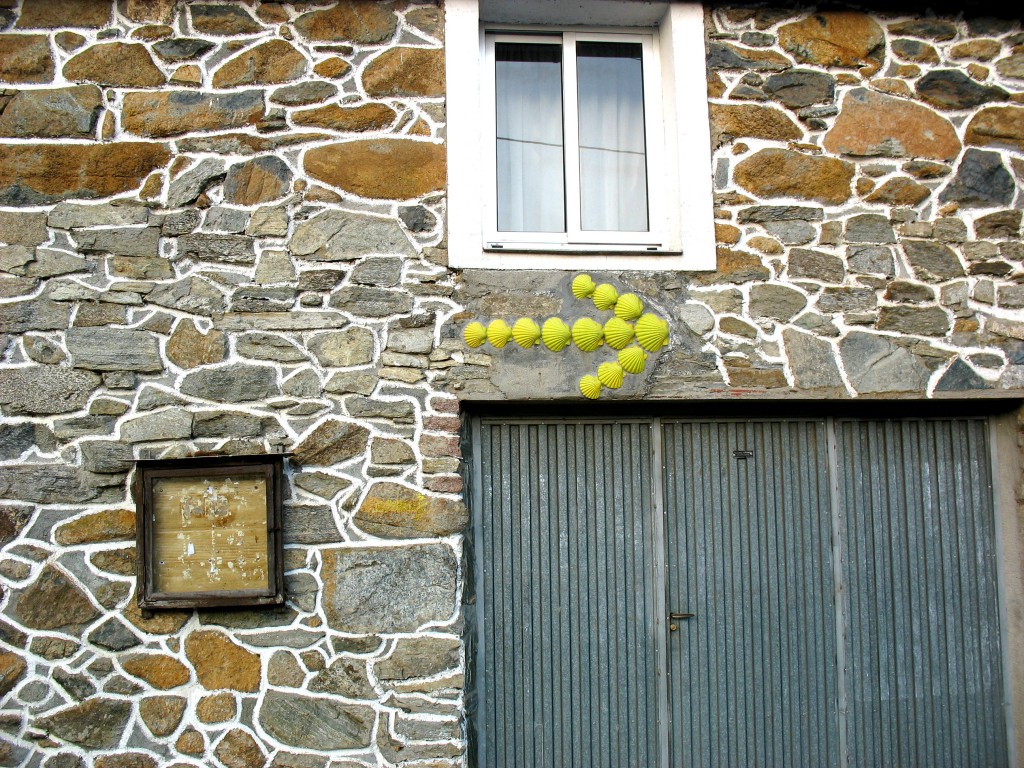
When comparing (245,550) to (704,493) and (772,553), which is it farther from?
(772,553)

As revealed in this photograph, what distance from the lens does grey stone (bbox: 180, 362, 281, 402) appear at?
438cm

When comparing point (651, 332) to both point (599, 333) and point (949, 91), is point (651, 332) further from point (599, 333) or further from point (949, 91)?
point (949, 91)

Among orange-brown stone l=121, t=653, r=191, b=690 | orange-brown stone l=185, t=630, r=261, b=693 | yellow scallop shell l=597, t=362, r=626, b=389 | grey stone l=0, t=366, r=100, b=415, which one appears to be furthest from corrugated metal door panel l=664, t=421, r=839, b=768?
grey stone l=0, t=366, r=100, b=415

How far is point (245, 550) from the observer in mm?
4254

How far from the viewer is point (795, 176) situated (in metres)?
4.73

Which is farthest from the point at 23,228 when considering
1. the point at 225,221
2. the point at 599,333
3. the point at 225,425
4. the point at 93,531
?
the point at 599,333

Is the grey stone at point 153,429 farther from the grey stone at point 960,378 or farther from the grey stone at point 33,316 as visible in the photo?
the grey stone at point 960,378

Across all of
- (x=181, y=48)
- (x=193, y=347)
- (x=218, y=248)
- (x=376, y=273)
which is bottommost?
(x=193, y=347)

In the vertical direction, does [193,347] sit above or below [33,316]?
below

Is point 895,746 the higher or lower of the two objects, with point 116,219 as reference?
lower

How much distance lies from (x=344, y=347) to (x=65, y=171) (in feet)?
5.52

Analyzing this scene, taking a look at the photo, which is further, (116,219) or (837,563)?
(837,563)

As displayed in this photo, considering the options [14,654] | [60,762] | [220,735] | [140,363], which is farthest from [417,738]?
[140,363]

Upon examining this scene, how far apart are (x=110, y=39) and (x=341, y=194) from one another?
1449 millimetres
